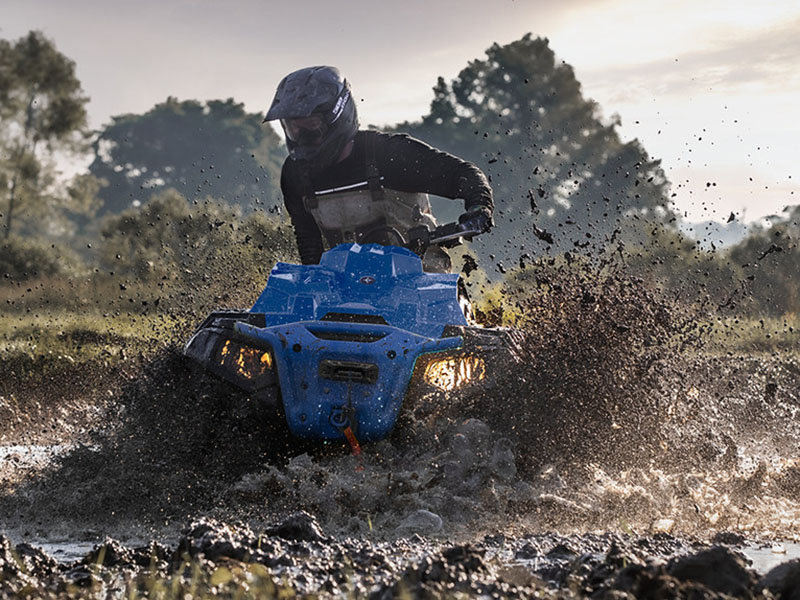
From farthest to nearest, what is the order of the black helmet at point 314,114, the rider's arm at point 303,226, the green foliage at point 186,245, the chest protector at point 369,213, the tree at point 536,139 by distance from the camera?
the tree at point 536,139 → the green foliage at point 186,245 → the rider's arm at point 303,226 → the chest protector at point 369,213 → the black helmet at point 314,114

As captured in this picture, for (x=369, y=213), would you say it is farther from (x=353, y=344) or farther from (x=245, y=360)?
(x=353, y=344)

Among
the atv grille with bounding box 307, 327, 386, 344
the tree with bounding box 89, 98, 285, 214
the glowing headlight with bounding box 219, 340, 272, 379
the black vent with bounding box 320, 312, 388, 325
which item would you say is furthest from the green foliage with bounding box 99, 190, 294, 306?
the tree with bounding box 89, 98, 285, 214

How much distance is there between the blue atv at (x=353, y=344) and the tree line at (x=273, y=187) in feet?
5.36

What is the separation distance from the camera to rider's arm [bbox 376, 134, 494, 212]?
7918mm

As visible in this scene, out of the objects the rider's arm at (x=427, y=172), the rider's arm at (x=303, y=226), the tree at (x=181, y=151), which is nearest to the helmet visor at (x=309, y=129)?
the rider's arm at (x=427, y=172)

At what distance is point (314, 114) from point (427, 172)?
3.42ft

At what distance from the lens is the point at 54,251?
32.3 meters

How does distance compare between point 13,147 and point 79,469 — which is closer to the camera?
point 79,469

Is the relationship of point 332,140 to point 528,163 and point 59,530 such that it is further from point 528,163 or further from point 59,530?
point 528,163

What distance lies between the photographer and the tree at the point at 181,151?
2312 inches

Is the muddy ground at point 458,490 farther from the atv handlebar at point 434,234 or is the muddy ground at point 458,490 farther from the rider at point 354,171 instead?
the rider at point 354,171

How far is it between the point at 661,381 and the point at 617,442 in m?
0.97

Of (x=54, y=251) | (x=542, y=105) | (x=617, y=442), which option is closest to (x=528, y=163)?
(x=542, y=105)

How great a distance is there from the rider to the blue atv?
1197 mm
